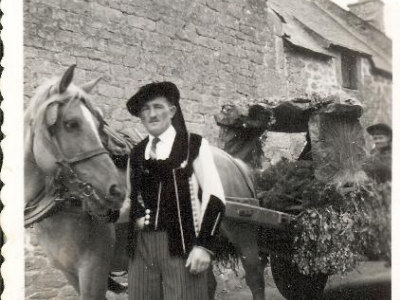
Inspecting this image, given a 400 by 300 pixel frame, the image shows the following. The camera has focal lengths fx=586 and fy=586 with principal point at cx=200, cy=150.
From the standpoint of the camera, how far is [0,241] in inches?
92.4

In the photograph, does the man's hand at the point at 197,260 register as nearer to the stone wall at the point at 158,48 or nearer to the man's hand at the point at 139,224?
the man's hand at the point at 139,224

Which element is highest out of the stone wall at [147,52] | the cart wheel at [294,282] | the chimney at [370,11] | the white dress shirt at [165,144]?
the chimney at [370,11]

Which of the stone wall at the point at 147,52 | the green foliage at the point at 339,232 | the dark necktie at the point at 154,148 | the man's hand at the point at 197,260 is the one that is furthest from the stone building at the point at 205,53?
the man's hand at the point at 197,260

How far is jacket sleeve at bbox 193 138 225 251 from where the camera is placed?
84.8 inches

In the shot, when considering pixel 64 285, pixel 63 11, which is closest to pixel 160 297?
pixel 64 285

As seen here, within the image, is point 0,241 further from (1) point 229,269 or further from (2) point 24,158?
(1) point 229,269

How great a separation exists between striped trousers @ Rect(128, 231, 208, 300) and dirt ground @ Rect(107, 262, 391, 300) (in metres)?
0.48

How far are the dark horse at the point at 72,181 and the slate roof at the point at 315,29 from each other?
1.29 metres

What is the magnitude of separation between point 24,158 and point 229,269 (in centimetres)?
132

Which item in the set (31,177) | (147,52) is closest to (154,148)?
(31,177)

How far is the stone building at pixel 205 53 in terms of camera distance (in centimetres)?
254

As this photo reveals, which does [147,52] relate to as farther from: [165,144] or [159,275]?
[159,275]

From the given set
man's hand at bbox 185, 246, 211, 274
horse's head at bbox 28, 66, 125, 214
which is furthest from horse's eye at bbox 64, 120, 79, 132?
man's hand at bbox 185, 246, 211, 274

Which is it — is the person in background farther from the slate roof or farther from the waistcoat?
the waistcoat
